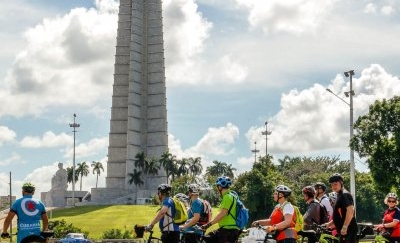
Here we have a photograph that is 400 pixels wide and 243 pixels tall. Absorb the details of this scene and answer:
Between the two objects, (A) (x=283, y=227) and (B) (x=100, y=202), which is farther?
(B) (x=100, y=202)

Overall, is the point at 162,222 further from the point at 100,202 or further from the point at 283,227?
the point at 100,202

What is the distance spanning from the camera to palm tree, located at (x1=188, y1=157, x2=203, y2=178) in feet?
578

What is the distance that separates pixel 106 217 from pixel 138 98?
193ft

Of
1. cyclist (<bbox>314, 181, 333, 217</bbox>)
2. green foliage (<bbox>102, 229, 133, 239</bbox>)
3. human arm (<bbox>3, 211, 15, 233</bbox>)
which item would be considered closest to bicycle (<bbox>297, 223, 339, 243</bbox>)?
cyclist (<bbox>314, 181, 333, 217</bbox>)

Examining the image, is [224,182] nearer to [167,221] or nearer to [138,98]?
[167,221]

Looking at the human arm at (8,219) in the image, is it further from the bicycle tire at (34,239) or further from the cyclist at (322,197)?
the cyclist at (322,197)

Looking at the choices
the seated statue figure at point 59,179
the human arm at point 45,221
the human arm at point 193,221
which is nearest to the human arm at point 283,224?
the human arm at point 193,221

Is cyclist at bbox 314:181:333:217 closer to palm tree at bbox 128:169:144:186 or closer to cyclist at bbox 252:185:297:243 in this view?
cyclist at bbox 252:185:297:243

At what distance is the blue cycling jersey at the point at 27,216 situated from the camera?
1316cm

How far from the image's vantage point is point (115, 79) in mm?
175375

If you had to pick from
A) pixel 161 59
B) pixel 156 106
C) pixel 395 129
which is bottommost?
pixel 395 129

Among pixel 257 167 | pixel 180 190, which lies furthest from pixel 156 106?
pixel 257 167

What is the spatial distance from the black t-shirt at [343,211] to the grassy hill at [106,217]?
76.3 m

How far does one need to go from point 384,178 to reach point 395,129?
426 centimetres
